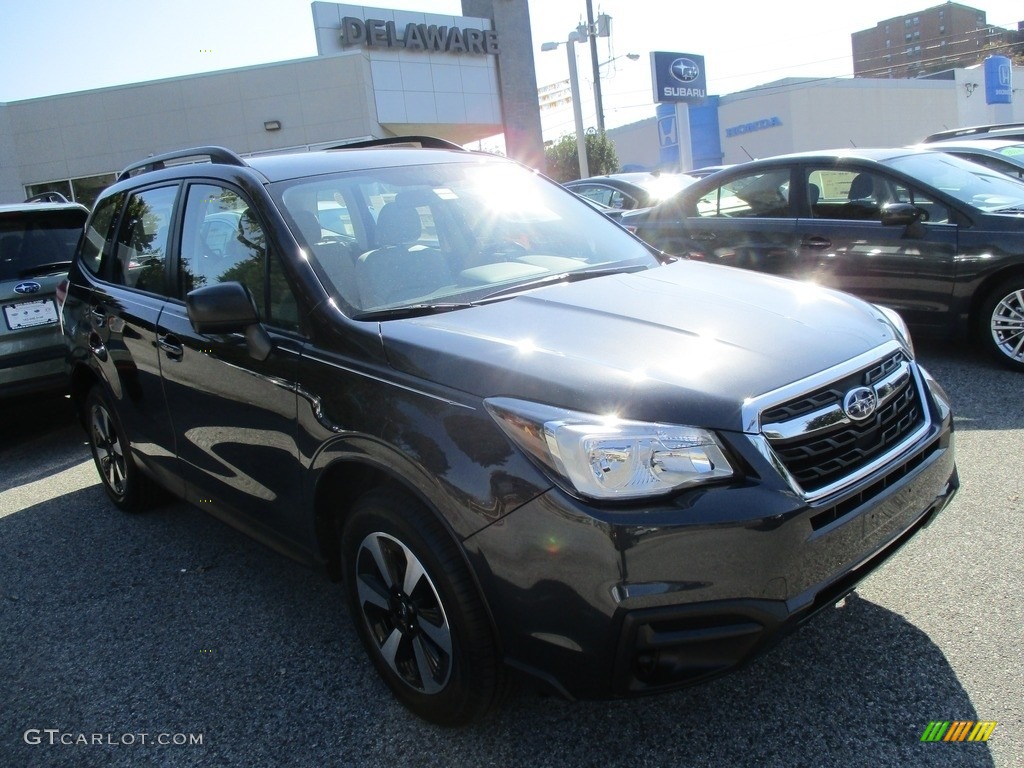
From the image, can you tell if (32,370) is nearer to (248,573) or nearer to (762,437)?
(248,573)

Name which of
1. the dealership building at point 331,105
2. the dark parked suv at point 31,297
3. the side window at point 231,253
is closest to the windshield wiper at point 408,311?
the side window at point 231,253

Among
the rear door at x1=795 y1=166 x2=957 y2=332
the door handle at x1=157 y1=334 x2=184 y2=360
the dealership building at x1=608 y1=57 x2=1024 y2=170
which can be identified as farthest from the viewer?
the dealership building at x1=608 y1=57 x2=1024 y2=170

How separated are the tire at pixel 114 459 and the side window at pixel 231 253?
4.39ft

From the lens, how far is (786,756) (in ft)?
7.57

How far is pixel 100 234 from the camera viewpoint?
4.58 m

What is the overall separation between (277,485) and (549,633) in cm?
133

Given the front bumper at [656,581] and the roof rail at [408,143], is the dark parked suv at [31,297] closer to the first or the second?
the roof rail at [408,143]

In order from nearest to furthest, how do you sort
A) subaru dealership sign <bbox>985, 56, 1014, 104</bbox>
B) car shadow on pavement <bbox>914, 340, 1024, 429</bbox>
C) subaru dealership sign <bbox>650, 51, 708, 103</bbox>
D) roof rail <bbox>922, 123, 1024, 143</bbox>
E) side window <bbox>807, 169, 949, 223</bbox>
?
car shadow on pavement <bbox>914, 340, 1024, 429</bbox>
side window <bbox>807, 169, 949, 223</bbox>
roof rail <bbox>922, 123, 1024, 143</bbox>
subaru dealership sign <bbox>650, 51, 708, 103</bbox>
subaru dealership sign <bbox>985, 56, 1014, 104</bbox>

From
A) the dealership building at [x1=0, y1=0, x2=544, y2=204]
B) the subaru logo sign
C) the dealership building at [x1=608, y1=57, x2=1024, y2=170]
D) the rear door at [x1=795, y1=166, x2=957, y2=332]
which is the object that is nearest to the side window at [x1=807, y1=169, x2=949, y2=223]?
the rear door at [x1=795, y1=166, x2=957, y2=332]

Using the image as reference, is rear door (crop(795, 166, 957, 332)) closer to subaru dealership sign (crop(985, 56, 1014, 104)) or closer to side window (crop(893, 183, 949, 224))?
side window (crop(893, 183, 949, 224))

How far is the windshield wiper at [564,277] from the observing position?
292 centimetres

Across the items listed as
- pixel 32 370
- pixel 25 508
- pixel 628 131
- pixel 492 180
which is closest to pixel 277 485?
pixel 492 180

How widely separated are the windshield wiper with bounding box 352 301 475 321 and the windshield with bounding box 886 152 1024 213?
482cm

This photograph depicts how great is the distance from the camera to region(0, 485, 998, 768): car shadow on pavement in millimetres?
2400
